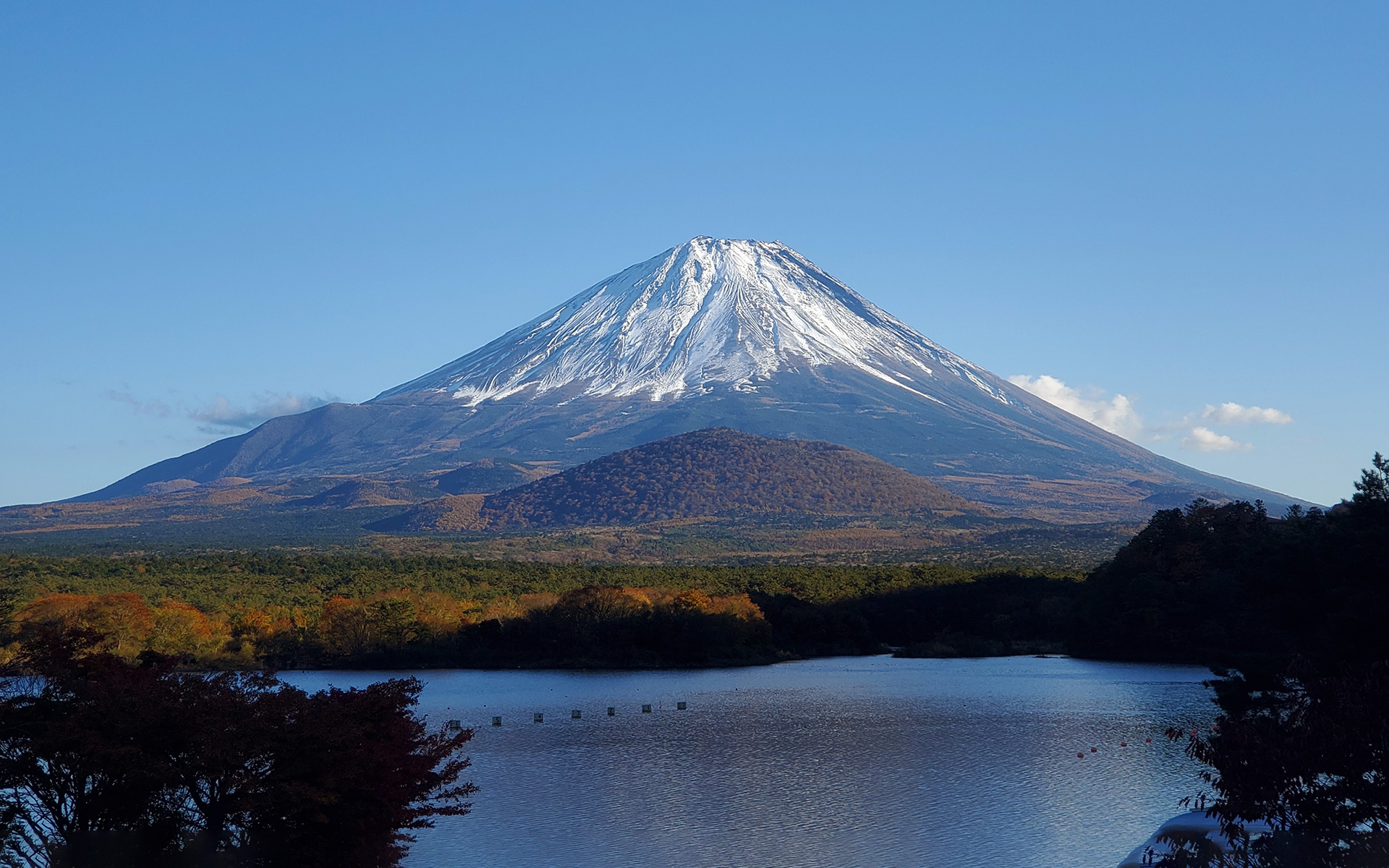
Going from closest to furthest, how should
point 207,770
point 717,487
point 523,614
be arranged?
point 207,770 < point 523,614 < point 717,487

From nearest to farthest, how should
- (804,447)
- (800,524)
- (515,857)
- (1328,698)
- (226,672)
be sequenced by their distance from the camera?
(1328,698) → (226,672) → (515,857) → (800,524) → (804,447)

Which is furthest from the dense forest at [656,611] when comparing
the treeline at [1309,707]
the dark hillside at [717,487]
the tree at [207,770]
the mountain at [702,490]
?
the dark hillside at [717,487]

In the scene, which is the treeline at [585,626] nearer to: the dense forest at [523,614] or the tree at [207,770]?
the dense forest at [523,614]

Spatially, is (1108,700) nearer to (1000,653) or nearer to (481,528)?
(1000,653)

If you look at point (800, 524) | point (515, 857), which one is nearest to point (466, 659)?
point (515, 857)

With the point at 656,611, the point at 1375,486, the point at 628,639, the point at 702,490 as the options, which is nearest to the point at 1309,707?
the point at 1375,486

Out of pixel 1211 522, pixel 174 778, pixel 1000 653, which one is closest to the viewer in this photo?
pixel 174 778

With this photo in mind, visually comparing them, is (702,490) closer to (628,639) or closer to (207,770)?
(628,639)
